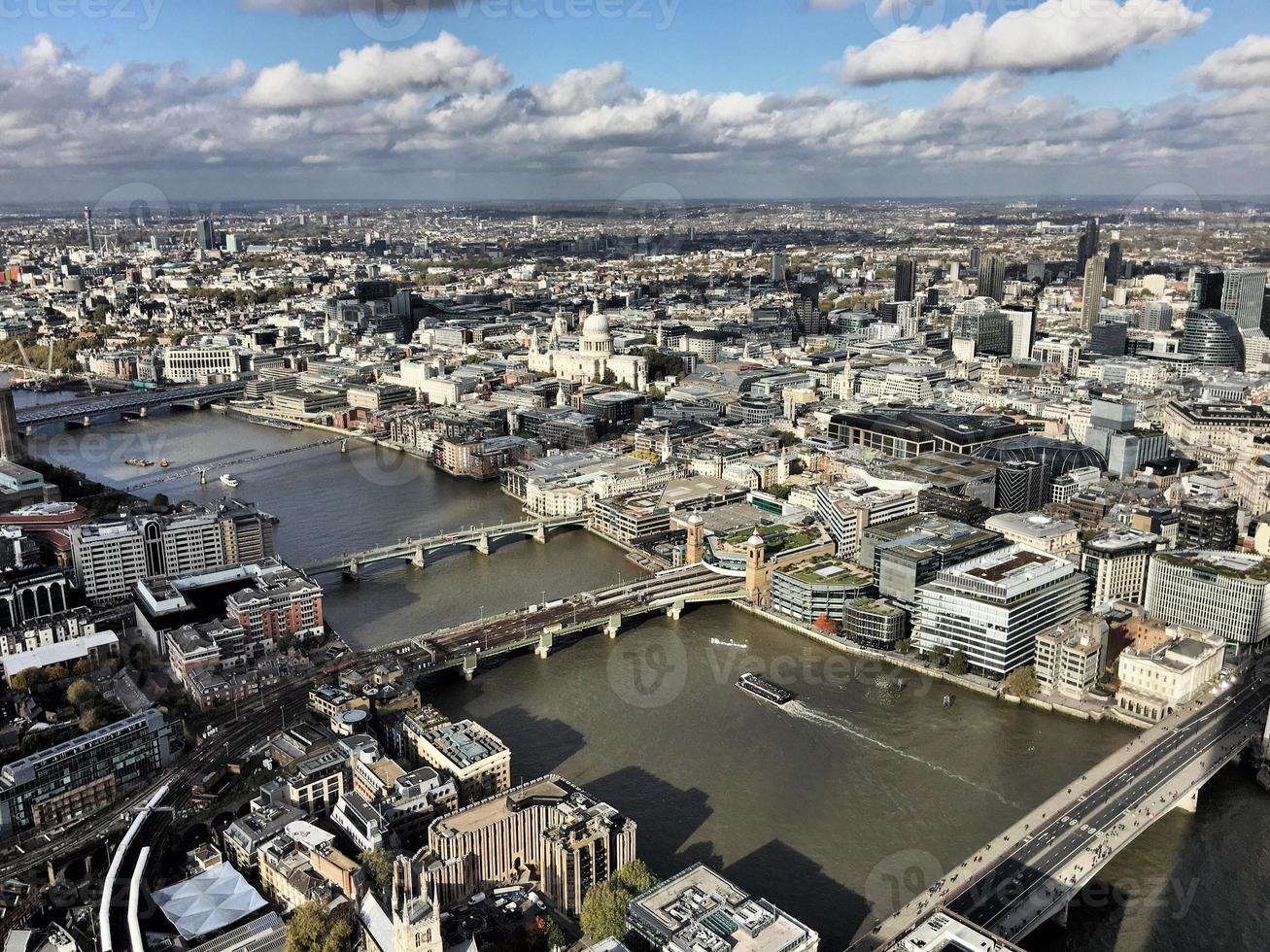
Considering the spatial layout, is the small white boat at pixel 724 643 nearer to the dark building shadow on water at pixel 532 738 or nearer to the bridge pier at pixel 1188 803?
the dark building shadow on water at pixel 532 738

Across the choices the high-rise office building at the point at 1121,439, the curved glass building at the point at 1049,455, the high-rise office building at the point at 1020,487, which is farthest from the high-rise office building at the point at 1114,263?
the high-rise office building at the point at 1020,487

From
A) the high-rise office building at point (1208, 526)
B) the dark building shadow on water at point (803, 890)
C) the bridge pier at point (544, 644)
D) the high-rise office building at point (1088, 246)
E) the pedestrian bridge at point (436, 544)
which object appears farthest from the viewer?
the high-rise office building at point (1088, 246)

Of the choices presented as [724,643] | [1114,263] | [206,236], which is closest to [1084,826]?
[724,643]

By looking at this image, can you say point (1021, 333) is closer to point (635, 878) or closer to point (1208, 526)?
point (1208, 526)

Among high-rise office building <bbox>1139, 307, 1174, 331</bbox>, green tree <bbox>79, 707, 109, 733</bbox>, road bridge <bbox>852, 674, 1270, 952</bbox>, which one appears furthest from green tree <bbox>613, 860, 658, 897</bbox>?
high-rise office building <bbox>1139, 307, 1174, 331</bbox>

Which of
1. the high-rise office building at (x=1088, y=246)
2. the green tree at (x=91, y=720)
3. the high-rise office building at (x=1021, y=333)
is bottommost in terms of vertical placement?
the green tree at (x=91, y=720)

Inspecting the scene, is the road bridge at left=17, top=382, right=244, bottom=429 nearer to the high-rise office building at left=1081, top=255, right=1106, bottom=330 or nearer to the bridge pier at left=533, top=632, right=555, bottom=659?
the bridge pier at left=533, top=632, right=555, bottom=659
